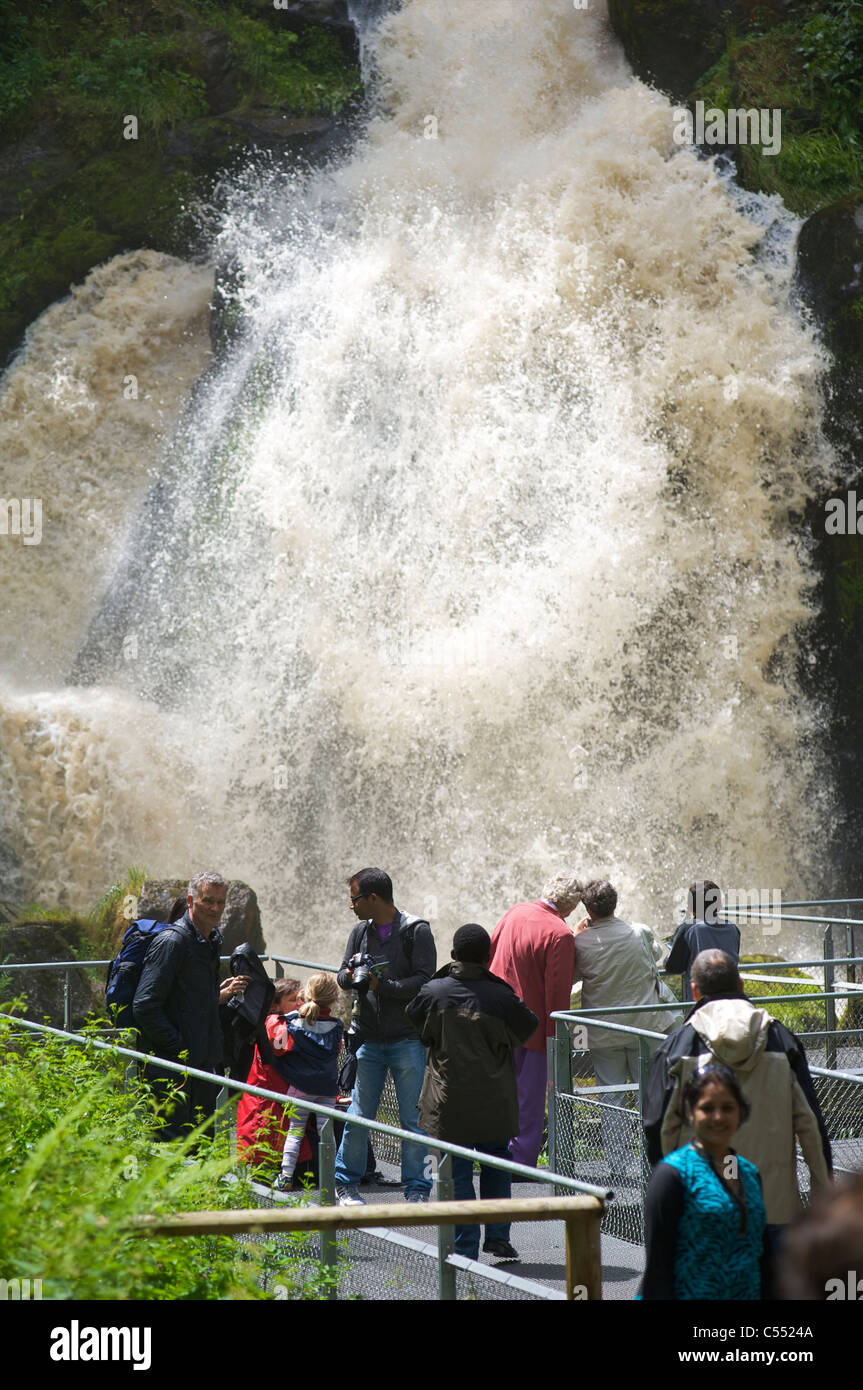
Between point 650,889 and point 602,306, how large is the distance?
8.04 m

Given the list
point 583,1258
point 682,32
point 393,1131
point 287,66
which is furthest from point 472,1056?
point 287,66

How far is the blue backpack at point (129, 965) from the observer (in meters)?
6.77

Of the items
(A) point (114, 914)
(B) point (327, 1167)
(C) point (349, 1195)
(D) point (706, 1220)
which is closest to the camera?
(D) point (706, 1220)

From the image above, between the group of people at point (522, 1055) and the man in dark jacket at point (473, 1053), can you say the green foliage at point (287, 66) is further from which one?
the man in dark jacket at point (473, 1053)

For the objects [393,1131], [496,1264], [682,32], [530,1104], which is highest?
[682,32]

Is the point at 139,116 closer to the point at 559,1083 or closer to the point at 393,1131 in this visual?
the point at 559,1083

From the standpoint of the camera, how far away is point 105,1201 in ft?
11.6

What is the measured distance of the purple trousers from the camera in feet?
23.4

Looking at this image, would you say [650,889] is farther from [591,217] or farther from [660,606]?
[591,217]

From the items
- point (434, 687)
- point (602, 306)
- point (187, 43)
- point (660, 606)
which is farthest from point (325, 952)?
point (187, 43)

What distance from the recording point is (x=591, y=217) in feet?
63.6

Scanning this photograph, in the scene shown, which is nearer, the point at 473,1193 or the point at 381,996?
the point at 473,1193

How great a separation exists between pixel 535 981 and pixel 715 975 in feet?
8.45
